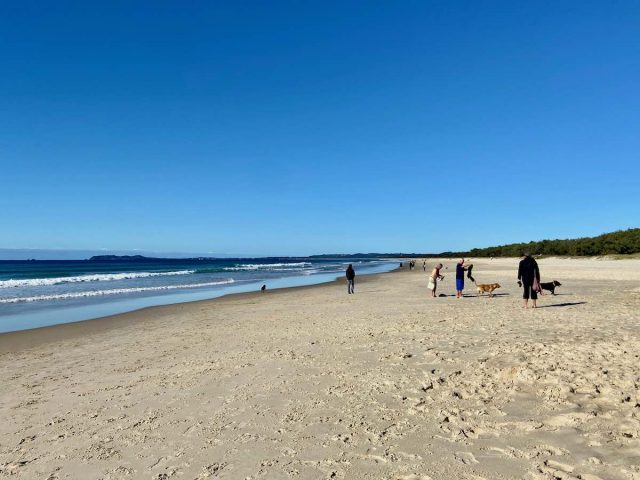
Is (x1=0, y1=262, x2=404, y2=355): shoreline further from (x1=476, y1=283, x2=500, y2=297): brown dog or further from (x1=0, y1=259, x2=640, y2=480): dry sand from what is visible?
(x1=476, y1=283, x2=500, y2=297): brown dog

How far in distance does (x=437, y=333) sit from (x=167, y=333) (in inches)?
314

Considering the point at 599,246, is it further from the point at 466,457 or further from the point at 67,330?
the point at 466,457

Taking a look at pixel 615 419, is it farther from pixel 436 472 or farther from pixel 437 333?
pixel 437 333

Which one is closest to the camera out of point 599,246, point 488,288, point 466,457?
point 466,457

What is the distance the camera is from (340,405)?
5.66 metres

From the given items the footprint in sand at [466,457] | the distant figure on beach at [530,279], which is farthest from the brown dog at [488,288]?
the footprint in sand at [466,457]

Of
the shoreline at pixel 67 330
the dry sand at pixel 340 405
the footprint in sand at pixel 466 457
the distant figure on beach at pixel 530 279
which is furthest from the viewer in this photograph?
the distant figure on beach at pixel 530 279

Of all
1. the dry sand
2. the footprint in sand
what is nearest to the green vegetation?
→ the dry sand

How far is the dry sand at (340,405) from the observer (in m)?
4.17

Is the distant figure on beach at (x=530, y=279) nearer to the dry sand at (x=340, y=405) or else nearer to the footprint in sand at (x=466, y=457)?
the dry sand at (x=340, y=405)

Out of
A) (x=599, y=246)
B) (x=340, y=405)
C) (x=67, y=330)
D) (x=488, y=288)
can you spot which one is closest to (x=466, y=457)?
(x=340, y=405)

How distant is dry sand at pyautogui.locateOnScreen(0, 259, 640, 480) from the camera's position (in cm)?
417

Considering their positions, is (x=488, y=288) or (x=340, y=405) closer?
(x=340, y=405)

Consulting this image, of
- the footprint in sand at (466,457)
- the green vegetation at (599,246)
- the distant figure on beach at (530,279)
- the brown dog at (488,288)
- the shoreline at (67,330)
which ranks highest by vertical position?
the green vegetation at (599,246)
